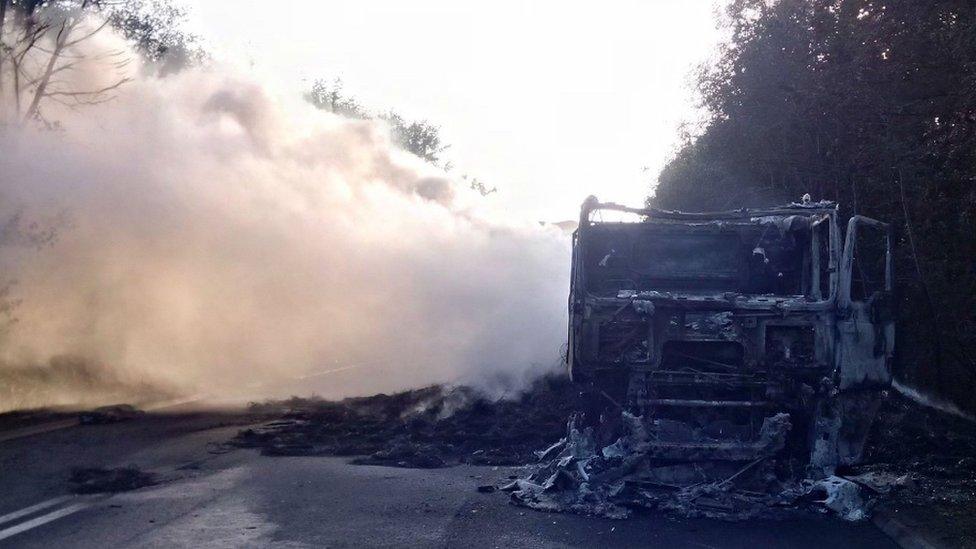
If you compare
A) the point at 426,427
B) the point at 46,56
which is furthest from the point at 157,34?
the point at 426,427

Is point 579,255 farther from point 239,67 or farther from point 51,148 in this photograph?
point 239,67

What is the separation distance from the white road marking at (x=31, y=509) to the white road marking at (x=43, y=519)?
6.9 inches

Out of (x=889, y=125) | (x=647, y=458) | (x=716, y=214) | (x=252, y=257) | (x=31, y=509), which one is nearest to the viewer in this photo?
(x=31, y=509)

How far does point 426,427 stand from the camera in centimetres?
1359

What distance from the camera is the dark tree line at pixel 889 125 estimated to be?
43.4ft

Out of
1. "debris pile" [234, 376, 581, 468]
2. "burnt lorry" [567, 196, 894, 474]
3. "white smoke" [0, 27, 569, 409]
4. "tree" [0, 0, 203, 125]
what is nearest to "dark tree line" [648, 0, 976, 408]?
"burnt lorry" [567, 196, 894, 474]

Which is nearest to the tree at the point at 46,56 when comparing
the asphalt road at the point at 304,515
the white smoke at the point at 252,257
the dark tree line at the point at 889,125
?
the white smoke at the point at 252,257

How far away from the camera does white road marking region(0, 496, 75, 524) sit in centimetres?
837

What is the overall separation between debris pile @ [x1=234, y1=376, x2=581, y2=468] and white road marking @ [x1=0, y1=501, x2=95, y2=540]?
11.0 feet

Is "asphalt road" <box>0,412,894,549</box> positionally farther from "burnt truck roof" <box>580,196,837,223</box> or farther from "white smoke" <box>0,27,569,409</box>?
"white smoke" <box>0,27,569,409</box>

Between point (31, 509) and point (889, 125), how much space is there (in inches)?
468

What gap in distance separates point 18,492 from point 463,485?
13.5 ft

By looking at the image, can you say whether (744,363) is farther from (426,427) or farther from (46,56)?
(46,56)

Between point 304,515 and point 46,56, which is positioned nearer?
point 304,515
